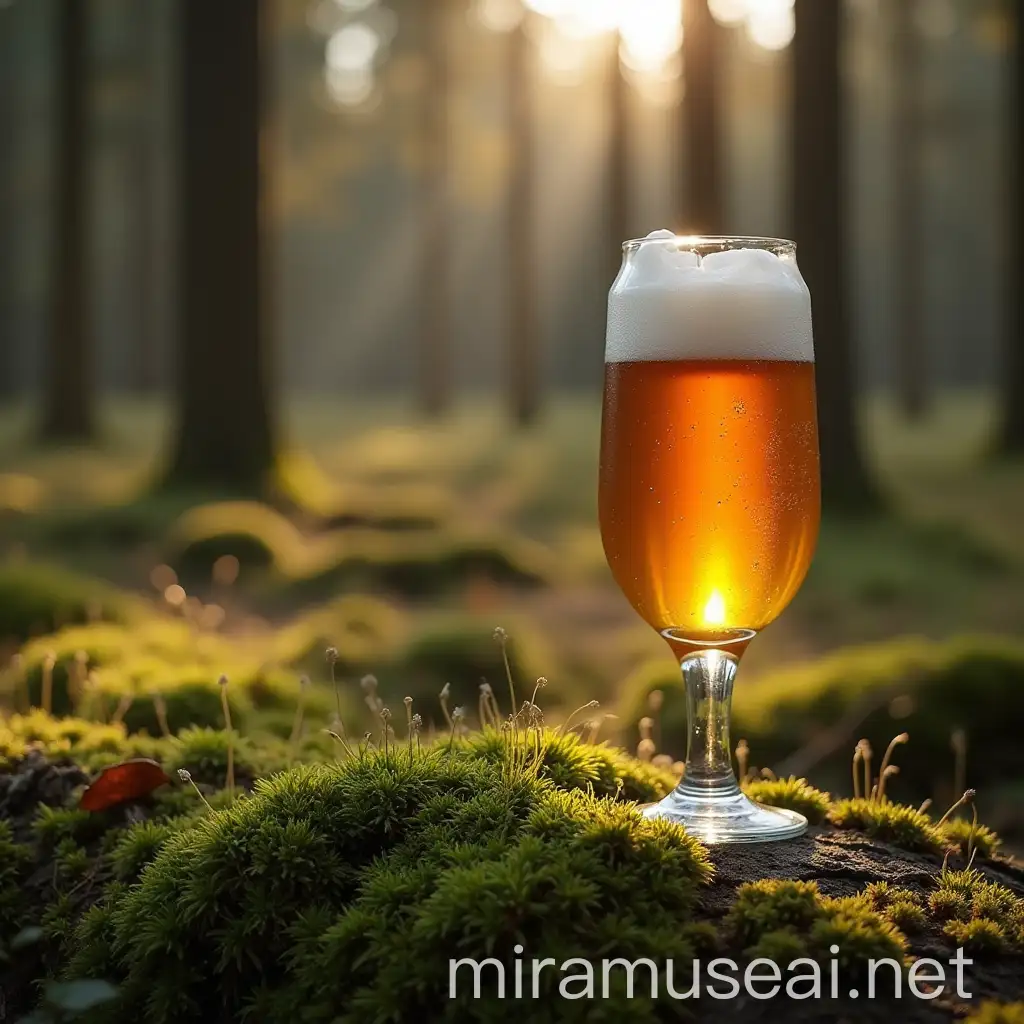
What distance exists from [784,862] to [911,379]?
82.5 ft

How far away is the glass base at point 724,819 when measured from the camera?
2717mm

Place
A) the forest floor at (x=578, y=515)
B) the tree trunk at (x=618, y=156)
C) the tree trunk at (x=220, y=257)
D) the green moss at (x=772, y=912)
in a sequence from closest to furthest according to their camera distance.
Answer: the green moss at (x=772, y=912), the forest floor at (x=578, y=515), the tree trunk at (x=220, y=257), the tree trunk at (x=618, y=156)

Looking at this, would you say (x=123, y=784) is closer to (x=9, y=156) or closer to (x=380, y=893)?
(x=380, y=893)

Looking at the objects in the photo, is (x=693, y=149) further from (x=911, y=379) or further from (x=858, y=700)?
(x=911, y=379)

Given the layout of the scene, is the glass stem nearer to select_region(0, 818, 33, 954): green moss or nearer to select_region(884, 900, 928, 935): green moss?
select_region(884, 900, 928, 935): green moss

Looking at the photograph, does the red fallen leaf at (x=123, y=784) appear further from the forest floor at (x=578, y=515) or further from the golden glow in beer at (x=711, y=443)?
the forest floor at (x=578, y=515)

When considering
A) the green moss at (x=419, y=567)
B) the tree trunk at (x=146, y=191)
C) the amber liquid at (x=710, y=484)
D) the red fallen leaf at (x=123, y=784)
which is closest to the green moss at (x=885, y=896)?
the amber liquid at (x=710, y=484)

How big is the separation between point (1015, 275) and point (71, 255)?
41.8 ft

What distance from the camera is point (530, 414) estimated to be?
76.7 feet

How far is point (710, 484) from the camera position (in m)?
2.76

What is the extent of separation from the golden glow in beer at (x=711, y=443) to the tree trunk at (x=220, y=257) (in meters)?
9.83

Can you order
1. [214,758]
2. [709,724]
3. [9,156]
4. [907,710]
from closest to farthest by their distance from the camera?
[709,724], [214,758], [907,710], [9,156]

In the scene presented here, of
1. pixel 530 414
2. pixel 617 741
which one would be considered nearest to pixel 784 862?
pixel 617 741

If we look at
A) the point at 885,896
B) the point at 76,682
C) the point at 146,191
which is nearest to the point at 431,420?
the point at 146,191
